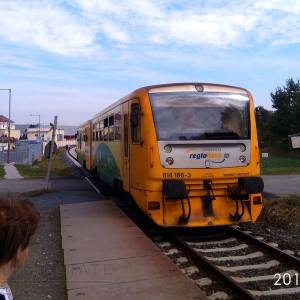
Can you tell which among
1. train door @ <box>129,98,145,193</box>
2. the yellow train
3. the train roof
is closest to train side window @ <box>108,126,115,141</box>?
train door @ <box>129,98,145,193</box>

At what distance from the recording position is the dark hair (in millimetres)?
2031

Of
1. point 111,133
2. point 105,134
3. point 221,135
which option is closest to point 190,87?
point 221,135

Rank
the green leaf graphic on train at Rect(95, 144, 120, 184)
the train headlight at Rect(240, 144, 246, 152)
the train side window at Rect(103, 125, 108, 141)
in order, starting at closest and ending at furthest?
the train headlight at Rect(240, 144, 246, 152)
the green leaf graphic on train at Rect(95, 144, 120, 184)
the train side window at Rect(103, 125, 108, 141)

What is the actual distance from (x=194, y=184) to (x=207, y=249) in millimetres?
1267

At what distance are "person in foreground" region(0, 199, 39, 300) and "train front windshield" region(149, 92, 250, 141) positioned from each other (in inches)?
304

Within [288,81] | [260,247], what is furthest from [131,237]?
[288,81]

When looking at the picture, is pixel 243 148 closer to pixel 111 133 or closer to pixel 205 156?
pixel 205 156

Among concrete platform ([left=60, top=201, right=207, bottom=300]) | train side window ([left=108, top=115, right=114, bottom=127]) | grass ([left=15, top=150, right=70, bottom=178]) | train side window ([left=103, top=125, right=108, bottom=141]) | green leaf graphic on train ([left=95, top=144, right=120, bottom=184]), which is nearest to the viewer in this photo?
concrete platform ([left=60, top=201, right=207, bottom=300])

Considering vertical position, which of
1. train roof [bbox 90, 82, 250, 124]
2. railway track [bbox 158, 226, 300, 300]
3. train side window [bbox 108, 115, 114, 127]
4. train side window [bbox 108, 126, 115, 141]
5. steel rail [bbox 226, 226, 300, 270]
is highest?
train roof [bbox 90, 82, 250, 124]

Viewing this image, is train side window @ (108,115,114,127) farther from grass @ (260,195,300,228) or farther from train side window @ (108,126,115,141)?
grass @ (260,195,300,228)

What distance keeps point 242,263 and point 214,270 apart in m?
0.99

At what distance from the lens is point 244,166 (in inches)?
394

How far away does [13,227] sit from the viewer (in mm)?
2047

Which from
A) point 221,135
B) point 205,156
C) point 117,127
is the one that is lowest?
point 205,156
